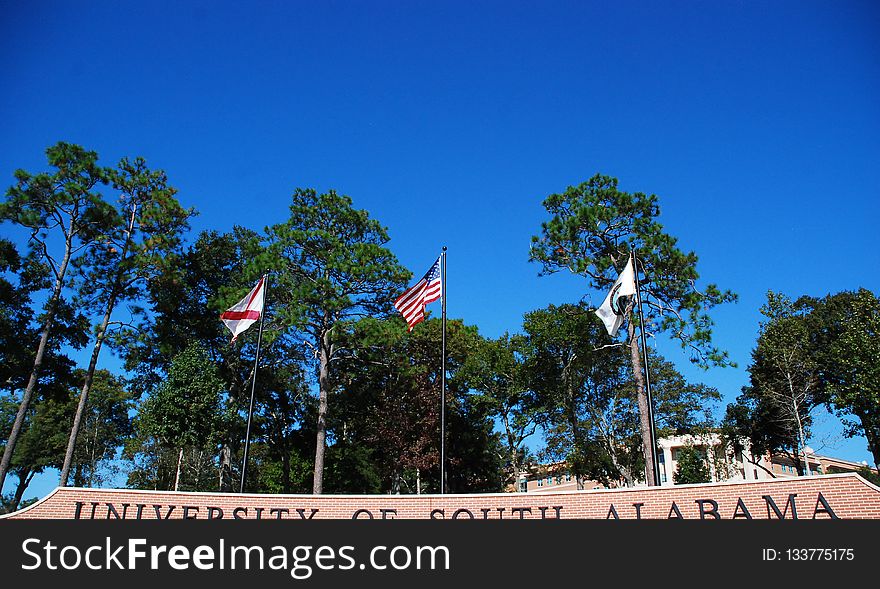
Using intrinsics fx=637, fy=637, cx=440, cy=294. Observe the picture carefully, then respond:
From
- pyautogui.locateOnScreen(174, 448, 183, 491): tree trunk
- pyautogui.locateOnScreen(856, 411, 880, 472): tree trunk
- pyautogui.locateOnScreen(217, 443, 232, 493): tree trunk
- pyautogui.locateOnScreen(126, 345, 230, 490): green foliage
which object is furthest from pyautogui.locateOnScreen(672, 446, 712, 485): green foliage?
pyautogui.locateOnScreen(174, 448, 183, 491): tree trunk

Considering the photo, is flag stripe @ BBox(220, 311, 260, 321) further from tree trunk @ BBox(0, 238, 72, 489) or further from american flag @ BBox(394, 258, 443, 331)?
tree trunk @ BBox(0, 238, 72, 489)

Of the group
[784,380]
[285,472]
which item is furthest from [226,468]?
[784,380]

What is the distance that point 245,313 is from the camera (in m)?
20.8

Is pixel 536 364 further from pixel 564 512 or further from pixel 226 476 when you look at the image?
pixel 564 512

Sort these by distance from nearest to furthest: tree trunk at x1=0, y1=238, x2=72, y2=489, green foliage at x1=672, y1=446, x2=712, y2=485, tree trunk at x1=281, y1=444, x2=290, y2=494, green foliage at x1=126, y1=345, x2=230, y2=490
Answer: tree trunk at x1=0, y1=238, x2=72, y2=489
green foliage at x1=126, y1=345, x2=230, y2=490
tree trunk at x1=281, y1=444, x2=290, y2=494
green foliage at x1=672, y1=446, x2=712, y2=485

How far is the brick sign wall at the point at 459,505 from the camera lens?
44.5ft

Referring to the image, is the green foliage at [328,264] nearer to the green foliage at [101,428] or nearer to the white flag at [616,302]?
the white flag at [616,302]

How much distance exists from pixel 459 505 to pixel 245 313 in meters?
9.45

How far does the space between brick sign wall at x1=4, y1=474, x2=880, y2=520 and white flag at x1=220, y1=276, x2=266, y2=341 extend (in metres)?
5.75

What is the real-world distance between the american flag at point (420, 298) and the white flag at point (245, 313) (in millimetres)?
4910

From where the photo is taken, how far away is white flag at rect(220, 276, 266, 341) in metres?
20.6

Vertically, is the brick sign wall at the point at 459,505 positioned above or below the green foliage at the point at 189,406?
below

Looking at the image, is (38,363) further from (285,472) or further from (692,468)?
(692,468)

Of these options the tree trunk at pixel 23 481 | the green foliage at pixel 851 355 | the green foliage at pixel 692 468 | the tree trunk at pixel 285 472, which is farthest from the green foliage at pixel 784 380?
the tree trunk at pixel 23 481
